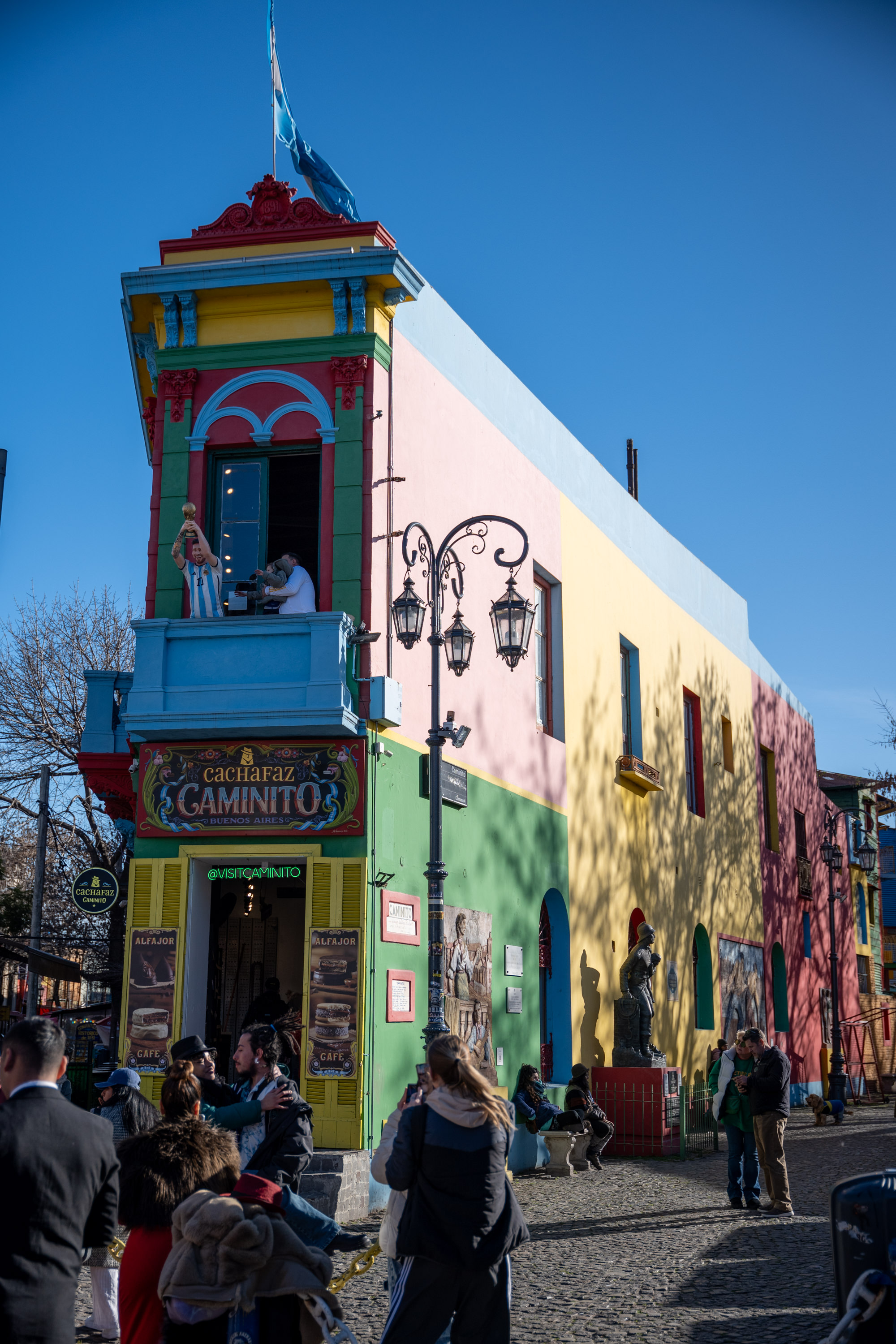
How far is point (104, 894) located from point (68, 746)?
43.7 ft

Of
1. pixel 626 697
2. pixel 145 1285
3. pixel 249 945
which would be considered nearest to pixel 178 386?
pixel 249 945

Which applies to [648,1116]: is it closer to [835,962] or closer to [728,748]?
[728,748]

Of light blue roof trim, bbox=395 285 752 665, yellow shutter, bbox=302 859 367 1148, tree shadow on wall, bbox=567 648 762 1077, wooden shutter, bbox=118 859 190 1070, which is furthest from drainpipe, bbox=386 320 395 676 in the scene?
tree shadow on wall, bbox=567 648 762 1077

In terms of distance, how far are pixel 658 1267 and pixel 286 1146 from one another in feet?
13.1

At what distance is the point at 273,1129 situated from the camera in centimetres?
716

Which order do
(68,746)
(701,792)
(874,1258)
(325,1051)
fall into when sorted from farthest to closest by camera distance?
(68,746) < (701,792) < (325,1051) < (874,1258)

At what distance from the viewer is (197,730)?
42.7ft

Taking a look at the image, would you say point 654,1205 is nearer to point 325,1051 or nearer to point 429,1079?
point 325,1051

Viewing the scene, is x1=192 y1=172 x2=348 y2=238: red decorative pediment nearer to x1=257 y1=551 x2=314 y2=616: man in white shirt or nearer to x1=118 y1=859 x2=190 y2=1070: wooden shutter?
x1=257 y1=551 x2=314 y2=616: man in white shirt

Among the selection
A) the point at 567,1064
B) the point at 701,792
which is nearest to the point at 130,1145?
the point at 567,1064

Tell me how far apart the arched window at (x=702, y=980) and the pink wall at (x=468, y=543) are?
7.35 m

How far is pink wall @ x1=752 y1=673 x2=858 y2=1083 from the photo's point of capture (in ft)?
96.8

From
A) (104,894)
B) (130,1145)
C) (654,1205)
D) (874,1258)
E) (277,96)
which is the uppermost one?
(277,96)

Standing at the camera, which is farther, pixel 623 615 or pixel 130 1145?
pixel 623 615
